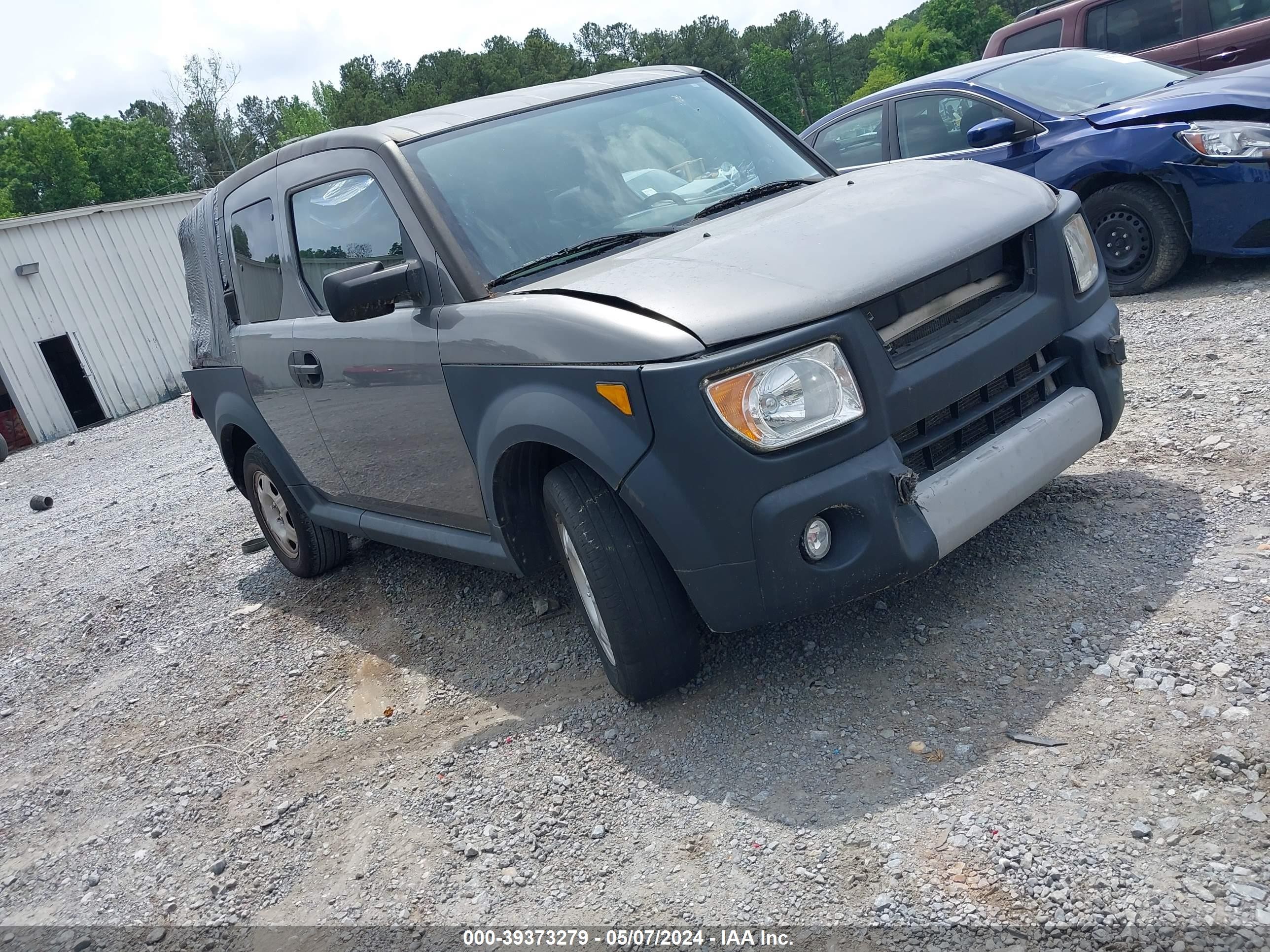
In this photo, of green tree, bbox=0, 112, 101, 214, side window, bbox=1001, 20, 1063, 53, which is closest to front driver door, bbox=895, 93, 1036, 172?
side window, bbox=1001, 20, 1063, 53

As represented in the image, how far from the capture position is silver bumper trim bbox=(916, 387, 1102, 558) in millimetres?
2986

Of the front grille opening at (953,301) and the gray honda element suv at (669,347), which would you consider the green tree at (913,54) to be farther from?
the front grille opening at (953,301)

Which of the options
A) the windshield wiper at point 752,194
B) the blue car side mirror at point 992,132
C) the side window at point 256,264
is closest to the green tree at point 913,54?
the blue car side mirror at point 992,132

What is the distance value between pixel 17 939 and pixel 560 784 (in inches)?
69.0

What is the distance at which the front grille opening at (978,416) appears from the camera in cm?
305

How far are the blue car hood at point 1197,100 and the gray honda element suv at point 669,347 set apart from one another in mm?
3111

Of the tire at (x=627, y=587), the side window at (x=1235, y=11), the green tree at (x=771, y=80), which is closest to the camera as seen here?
the tire at (x=627, y=587)

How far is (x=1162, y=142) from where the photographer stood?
6.20m

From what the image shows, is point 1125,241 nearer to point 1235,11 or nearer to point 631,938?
point 1235,11

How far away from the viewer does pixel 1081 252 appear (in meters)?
3.59

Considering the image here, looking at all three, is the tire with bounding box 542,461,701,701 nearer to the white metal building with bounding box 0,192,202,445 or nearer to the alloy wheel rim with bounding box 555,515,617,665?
the alloy wheel rim with bounding box 555,515,617,665

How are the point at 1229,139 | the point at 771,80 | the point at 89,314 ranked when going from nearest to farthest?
the point at 1229,139 → the point at 89,314 → the point at 771,80

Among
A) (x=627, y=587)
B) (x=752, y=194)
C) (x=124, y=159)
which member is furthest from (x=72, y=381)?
(x=124, y=159)

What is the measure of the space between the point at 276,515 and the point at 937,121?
5298 millimetres
